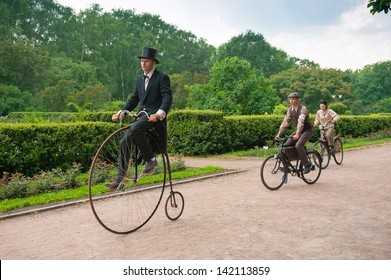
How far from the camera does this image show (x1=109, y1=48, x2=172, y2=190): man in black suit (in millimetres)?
5906

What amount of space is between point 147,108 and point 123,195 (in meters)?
2.97

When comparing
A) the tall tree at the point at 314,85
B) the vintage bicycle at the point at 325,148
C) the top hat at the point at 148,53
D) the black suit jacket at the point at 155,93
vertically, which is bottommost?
the vintage bicycle at the point at 325,148

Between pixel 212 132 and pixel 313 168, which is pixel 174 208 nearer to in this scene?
pixel 313 168

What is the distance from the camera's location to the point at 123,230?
20.0 ft

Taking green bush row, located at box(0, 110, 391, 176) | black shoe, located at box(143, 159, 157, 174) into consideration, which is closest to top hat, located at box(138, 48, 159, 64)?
black shoe, located at box(143, 159, 157, 174)

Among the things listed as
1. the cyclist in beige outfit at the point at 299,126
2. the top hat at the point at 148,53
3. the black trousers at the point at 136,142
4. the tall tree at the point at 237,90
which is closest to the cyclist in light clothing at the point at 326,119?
the cyclist in beige outfit at the point at 299,126

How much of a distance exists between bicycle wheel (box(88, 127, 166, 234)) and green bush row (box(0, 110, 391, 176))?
5.18 feet

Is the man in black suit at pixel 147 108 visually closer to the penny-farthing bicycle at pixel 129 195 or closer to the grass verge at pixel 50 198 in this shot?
the penny-farthing bicycle at pixel 129 195

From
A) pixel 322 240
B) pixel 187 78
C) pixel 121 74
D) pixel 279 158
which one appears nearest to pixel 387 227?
pixel 322 240

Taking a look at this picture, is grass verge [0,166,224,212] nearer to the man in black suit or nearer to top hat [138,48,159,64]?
the man in black suit

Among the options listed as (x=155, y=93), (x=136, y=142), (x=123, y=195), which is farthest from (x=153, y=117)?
(x=123, y=195)

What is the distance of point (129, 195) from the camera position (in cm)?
880

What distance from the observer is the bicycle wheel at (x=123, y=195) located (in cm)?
607
